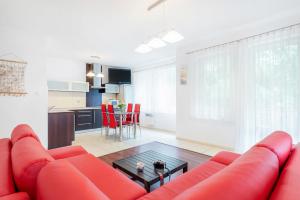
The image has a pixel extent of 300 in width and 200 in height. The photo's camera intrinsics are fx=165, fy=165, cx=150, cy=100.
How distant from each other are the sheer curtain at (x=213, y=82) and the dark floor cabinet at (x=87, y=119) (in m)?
3.35

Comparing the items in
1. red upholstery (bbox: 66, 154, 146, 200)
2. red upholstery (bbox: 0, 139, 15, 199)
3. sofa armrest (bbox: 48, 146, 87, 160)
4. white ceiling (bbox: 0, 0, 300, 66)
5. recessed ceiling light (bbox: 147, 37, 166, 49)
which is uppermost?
white ceiling (bbox: 0, 0, 300, 66)

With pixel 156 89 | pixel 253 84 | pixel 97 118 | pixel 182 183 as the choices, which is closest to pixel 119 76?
pixel 156 89

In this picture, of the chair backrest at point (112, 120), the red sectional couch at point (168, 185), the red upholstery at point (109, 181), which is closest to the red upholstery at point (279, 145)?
the red sectional couch at point (168, 185)

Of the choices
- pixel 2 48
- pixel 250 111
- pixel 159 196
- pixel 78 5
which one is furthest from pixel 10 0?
pixel 250 111

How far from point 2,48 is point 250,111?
4895 millimetres

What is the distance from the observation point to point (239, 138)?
3.41 metres

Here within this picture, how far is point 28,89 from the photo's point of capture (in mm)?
3373

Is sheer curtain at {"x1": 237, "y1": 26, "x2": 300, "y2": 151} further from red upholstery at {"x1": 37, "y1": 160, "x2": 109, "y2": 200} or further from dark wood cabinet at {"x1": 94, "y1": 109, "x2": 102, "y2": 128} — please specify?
dark wood cabinet at {"x1": 94, "y1": 109, "x2": 102, "y2": 128}

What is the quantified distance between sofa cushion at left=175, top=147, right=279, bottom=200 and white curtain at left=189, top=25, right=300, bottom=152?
2.54m

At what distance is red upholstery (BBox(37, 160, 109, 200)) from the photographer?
0.72 m

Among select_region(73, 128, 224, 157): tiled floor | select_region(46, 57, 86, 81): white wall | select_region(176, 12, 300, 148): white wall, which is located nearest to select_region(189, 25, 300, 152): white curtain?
select_region(176, 12, 300, 148): white wall

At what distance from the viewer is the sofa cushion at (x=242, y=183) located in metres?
0.64

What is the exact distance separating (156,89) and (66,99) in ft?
10.5

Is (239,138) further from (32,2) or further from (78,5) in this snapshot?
(32,2)
